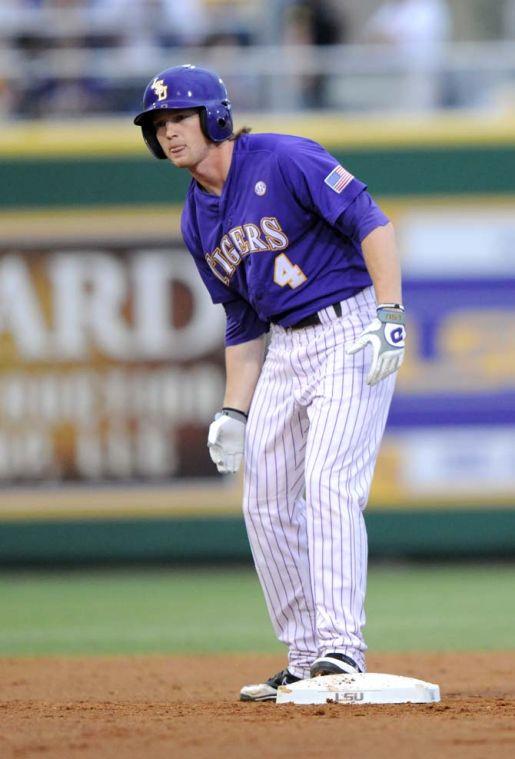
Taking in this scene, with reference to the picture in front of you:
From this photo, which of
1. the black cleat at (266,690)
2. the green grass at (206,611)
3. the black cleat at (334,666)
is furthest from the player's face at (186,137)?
the green grass at (206,611)

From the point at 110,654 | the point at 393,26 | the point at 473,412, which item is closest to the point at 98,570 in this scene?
the point at 473,412

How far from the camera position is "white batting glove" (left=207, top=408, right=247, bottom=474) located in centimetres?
489

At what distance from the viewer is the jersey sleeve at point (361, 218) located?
4414 millimetres

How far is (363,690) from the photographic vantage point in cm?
429

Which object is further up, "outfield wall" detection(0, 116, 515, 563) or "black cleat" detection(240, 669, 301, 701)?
"outfield wall" detection(0, 116, 515, 563)

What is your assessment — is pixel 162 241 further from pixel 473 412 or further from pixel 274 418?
pixel 274 418

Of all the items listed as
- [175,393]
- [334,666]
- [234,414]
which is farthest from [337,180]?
[175,393]

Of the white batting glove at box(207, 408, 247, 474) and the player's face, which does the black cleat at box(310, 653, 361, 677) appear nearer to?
the white batting glove at box(207, 408, 247, 474)

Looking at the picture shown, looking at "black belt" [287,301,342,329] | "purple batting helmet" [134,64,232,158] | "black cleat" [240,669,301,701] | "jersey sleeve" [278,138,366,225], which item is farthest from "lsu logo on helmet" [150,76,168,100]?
"black cleat" [240,669,301,701]

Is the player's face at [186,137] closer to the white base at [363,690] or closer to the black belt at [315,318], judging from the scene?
the black belt at [315,318]

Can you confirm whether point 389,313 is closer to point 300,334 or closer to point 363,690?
point 300,334

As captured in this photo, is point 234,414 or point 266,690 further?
point 234,414

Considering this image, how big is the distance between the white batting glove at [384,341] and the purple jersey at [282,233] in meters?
0.27

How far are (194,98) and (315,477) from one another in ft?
4.13
